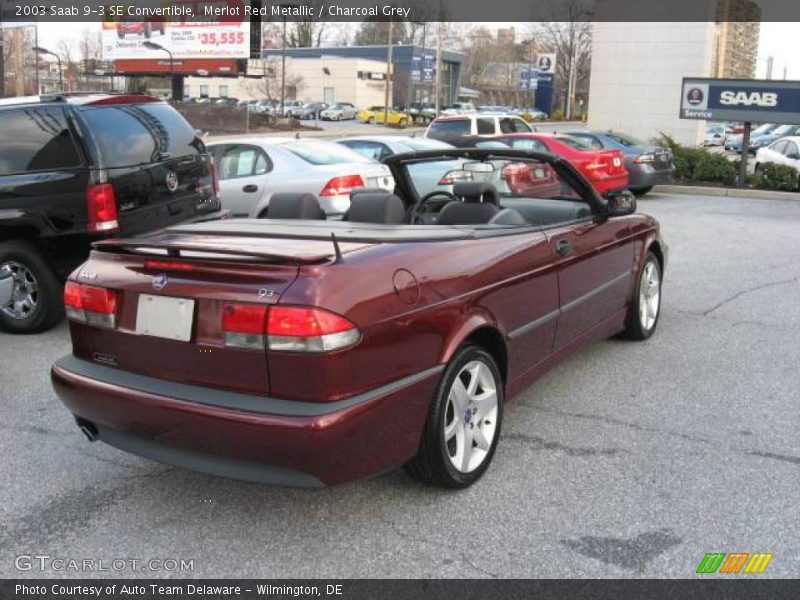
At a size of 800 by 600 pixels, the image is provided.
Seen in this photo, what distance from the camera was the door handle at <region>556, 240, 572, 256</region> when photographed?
4.37 m

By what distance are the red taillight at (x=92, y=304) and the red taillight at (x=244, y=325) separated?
2.10 ft

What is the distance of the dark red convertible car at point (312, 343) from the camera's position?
2.90 metres

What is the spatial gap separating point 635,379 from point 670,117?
21659 mm

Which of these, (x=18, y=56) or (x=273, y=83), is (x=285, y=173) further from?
(x=273, y=83)

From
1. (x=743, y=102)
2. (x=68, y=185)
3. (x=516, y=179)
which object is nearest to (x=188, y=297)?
(x=516, y=179)

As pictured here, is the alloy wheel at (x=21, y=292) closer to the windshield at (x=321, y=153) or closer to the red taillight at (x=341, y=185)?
the red taillight at (x=341, y=185)

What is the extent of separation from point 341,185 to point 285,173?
27.2 inches

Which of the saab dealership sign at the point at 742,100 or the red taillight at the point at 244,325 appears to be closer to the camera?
the red taillight at the point at 244,325

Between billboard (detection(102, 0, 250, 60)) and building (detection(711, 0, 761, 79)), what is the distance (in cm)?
3251

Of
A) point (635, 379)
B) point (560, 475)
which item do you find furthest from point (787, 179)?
point (560, 475)

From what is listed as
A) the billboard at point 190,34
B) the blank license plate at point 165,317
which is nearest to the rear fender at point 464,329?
the blank license plate at point 165,317

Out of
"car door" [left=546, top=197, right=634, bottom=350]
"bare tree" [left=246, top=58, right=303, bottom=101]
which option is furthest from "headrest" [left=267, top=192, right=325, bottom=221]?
"bare tree" [left=246, top=58, right=303, bottom=101]

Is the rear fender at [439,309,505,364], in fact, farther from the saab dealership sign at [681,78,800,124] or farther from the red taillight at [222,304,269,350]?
the saab dealership sign at [681,78,800,124]
